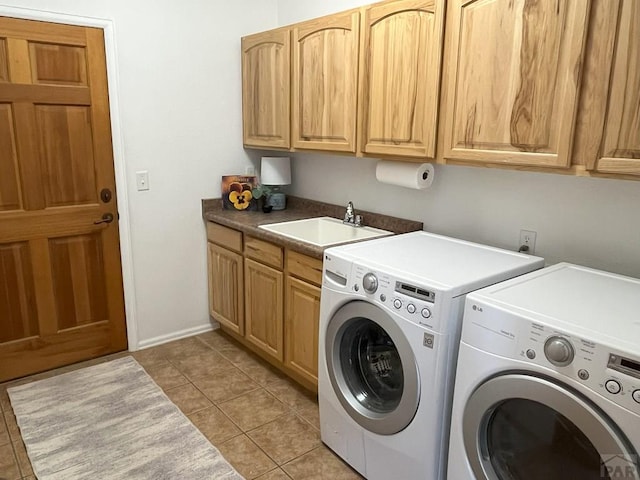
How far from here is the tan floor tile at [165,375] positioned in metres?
2.70

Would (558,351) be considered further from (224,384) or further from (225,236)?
(225,236)

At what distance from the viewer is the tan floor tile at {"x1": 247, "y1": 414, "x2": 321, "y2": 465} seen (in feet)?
7.07

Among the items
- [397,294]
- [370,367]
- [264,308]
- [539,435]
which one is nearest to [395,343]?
[397,294]

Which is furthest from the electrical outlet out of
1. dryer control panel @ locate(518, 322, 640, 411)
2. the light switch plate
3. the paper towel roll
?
the light switch plate

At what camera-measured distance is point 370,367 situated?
6.58 feet

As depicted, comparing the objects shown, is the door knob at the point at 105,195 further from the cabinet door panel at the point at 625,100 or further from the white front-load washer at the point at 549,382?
the cabinet door panel at the point at 625,100

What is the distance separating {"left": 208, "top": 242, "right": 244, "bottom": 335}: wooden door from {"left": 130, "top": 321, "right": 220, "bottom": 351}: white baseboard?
0.45 feet

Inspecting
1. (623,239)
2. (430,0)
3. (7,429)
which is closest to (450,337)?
(623,239)

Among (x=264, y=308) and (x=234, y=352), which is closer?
(x=264, y=308)

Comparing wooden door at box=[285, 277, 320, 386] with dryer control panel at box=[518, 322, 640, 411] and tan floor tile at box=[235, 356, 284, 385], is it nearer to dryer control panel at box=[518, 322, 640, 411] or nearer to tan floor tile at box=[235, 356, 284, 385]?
tan floor tile at box=[235, 356, 284, 385]

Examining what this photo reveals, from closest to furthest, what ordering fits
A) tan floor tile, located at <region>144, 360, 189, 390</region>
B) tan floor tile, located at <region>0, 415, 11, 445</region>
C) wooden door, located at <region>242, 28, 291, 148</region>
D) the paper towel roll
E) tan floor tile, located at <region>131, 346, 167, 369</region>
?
tan floor tile, located at <region>0, 415, 11, 445</region>
the paper towel roll
tan floor tile, located at <region>144, 360, 189, 390</region>
wooden door, located at <region>242, 28, 291, 148</region>
tan floor tile, located at <region>131, 346, 167, 369</region>

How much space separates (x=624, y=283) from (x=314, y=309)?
1.32m

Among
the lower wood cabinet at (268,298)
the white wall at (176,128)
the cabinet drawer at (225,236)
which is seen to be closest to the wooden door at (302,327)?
the lower wood cabinet at (268,298)

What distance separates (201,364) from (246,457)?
0.94 metres
